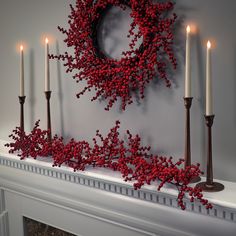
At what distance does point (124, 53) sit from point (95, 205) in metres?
0.57

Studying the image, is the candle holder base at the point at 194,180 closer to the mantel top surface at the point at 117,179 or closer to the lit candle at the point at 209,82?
the mantel top surface at the point at 117,179

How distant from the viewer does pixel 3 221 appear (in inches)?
70.3

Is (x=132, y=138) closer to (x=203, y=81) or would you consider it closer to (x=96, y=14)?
(x=203, y=81)

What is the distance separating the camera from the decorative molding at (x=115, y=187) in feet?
3.36

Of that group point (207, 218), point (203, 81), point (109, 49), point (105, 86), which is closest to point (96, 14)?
point (109, 49)

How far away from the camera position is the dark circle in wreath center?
1.25m

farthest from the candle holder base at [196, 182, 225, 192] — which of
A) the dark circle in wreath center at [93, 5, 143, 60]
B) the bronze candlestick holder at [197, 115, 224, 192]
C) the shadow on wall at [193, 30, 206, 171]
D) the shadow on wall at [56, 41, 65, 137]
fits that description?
the shadow on wall at [56, 41, 65, 137]

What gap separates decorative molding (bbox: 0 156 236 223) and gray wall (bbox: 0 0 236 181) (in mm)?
132

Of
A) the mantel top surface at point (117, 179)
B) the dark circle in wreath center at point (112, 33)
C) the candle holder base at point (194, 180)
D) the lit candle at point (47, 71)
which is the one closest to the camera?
the mantel top surface at point (117, 179)

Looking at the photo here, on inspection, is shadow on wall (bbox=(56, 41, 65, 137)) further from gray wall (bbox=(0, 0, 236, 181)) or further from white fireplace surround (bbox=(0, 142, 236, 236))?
white fireplace surround (bbox=(0, 142, 236, 236))

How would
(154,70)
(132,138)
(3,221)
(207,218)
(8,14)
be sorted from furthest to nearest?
1. (3,221)
2. (8,14)
3. (132,138)
4. (154,70)
5. (207,218)

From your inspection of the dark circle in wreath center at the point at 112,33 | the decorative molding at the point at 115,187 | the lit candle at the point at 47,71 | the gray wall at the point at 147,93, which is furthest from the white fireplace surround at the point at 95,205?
the dark circle in wreath center at the point at 112,33

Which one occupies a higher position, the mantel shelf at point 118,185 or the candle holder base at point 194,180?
the candle holder base at point 194,180

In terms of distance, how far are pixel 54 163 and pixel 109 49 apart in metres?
0.45
